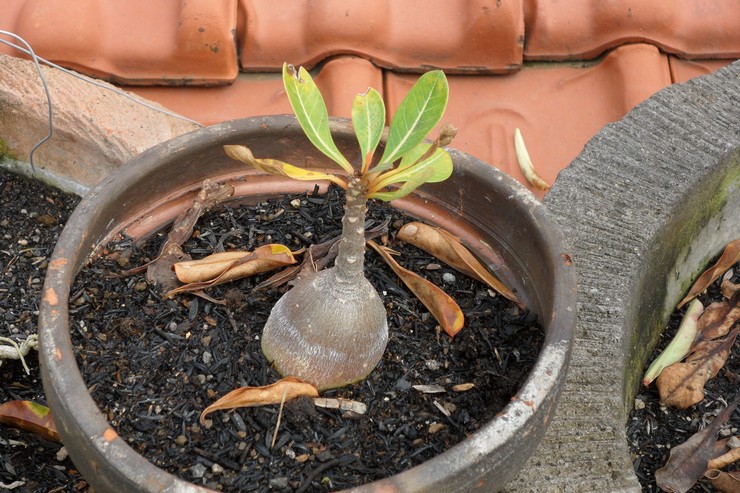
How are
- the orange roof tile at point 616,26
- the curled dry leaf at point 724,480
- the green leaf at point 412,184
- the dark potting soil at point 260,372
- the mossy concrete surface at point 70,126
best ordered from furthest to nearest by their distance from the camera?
the orange roof tile at point 616,26 < the mossy concrete surface at point 70,126 < the curled dry leaf at point 724,480 < the dark potting soil at point 260,372 < the green leaf at point 412,184

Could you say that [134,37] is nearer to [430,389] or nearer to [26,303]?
[26,303]

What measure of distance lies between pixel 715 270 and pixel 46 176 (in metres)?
1.32

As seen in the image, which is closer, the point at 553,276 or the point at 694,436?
the point at 553,276

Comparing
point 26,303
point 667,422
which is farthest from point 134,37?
point 667,422

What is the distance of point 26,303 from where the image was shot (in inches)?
60.4

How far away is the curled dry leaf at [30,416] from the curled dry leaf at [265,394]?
1.33 ft

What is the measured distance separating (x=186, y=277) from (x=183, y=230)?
0.30 feet

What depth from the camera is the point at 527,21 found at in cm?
204

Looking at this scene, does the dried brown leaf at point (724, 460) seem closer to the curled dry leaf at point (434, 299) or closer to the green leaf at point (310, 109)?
the curled dry leaf at point (434, 299)

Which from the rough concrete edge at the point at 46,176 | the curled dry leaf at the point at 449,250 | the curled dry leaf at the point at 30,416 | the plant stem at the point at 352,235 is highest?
the plant stem at the point at 352,235

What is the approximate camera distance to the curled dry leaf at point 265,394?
106 cm

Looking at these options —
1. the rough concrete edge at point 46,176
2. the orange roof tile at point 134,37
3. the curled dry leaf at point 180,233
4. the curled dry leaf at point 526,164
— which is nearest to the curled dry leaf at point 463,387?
the curled dry leaf at point 180,233

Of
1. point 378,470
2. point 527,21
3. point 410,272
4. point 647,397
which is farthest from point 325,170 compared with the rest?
point 527,21

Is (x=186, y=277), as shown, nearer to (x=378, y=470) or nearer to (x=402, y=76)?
(x=378, y=470)
